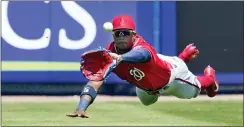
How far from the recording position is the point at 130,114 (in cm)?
1317

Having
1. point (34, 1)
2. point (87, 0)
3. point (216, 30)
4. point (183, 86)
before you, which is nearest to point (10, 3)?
point (34, 1)

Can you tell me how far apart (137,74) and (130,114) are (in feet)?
17.7

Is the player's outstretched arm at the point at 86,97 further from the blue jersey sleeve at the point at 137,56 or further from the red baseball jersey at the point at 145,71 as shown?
the red baseball jersey at the point at 145,71

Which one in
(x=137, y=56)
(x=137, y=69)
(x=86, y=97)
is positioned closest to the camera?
(x=86, y=97)

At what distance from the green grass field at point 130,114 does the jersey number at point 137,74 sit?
389cm

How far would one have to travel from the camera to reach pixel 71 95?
16.4 meters

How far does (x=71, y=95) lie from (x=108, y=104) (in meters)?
1.82

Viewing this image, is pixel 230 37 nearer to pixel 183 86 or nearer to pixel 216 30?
pixel 216 30

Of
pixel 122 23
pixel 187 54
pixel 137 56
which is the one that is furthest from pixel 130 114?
pixel 137 56

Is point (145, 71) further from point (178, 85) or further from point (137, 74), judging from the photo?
point (178, 85)

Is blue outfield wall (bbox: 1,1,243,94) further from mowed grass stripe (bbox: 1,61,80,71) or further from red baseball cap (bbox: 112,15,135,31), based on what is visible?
red baseball cap (bbox: 112,15,135,31)

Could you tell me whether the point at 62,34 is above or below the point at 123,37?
below

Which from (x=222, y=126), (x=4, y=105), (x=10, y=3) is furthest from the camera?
(x=10, y=3)

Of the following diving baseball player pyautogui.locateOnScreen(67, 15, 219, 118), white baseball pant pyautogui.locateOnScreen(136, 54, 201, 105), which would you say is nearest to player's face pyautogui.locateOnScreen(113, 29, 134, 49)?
diving baseball player pyautogui.locateOnScreen(67, 15, 219, 118)
